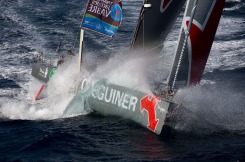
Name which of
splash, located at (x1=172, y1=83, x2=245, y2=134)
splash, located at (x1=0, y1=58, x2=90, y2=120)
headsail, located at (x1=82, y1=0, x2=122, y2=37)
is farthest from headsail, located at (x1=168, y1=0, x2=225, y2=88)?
splash, located at (x1=0, y1=58, x2=90, y2=120)

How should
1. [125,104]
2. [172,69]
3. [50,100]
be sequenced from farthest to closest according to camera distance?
[50,100] → [125,104] → [172,69]

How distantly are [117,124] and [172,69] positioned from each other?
285cm

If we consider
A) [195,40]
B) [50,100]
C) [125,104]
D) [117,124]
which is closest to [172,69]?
[195,40]

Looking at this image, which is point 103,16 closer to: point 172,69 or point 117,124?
point 172,69

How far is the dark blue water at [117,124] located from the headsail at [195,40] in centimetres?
78

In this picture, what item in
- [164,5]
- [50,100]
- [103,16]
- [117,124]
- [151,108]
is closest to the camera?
[151,108]

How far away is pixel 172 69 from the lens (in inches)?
Answer: 579

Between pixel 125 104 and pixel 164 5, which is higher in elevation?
pixel 164 5

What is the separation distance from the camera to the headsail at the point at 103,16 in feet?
53.9

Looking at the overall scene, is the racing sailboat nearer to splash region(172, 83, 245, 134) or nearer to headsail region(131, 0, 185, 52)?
headsail region(131, 0, 185, 52)

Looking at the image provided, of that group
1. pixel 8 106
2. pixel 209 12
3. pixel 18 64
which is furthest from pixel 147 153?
pixel 18 64

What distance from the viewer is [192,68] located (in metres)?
15.3

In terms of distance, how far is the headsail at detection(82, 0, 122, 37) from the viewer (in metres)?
16.4

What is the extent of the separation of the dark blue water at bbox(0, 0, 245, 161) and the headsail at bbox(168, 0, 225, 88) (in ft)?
2.55
